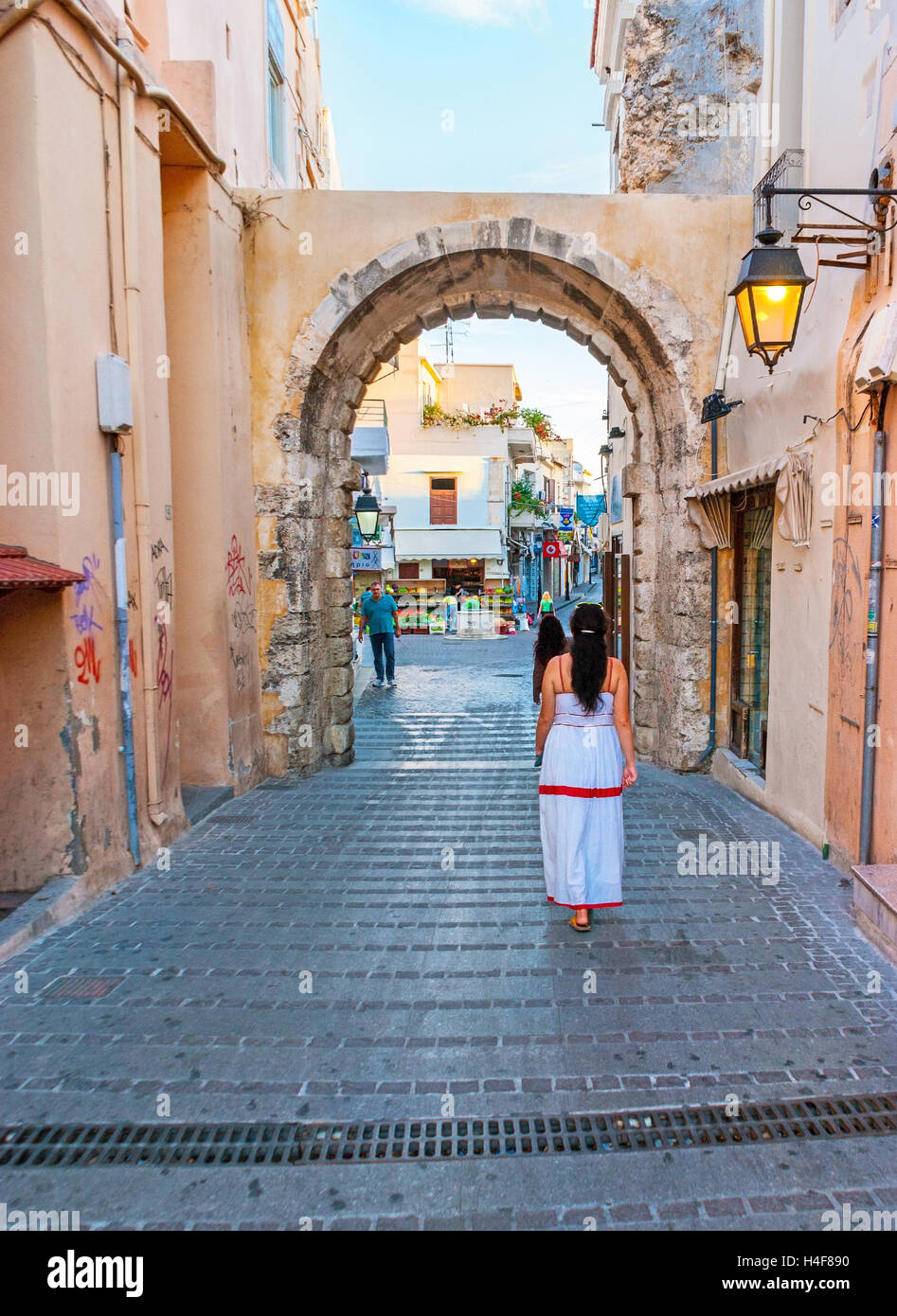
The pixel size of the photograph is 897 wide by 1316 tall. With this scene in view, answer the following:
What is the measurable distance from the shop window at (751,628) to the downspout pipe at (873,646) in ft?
7.47

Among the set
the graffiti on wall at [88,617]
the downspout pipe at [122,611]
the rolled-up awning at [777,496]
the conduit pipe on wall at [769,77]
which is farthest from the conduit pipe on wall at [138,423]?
the conduit pipe on wall at [769,77]

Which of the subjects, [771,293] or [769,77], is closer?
[771,293]

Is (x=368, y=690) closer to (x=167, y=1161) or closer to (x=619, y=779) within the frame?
(x=619, y=779)

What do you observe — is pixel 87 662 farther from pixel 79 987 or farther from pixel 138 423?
pixel 79 987

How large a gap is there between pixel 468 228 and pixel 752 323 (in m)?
3.69

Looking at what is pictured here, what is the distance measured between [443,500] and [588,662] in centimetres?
2799

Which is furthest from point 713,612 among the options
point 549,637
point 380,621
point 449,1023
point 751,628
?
point 380,621

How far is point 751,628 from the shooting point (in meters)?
7.61

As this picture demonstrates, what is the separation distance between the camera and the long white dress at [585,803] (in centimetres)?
441

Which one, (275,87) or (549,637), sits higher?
(275,87)

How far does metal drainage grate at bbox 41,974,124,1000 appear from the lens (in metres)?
3.85

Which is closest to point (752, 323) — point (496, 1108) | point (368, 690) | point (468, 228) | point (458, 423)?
point (468, 228)
